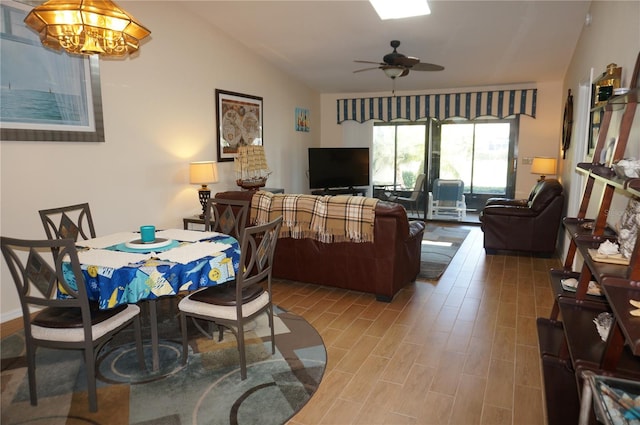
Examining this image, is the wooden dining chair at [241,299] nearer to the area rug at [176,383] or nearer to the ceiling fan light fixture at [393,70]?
the area rug at [176,383]

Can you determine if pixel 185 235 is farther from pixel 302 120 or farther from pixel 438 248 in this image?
pixel 302 120

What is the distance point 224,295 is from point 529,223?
4.24m

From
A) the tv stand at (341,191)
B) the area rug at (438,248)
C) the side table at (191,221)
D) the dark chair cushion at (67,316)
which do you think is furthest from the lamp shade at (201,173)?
the tv stand at (341,191)

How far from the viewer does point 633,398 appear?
4.16 feet

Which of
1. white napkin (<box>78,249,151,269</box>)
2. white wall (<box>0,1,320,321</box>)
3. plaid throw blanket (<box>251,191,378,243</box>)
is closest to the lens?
white napkin (<box>78,249,151,269</box>)

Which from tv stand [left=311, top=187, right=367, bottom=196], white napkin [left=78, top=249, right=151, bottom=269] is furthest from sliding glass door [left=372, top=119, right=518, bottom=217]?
white napkin [left=78, top=249, right=151, bottom=269]

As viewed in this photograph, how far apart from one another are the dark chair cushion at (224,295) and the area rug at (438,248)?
2.45 m

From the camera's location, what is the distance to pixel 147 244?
8.74 ft

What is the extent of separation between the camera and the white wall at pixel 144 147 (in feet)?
11.2

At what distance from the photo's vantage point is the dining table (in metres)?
2.25

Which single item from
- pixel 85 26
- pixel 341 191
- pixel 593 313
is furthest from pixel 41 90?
pixel 341 191

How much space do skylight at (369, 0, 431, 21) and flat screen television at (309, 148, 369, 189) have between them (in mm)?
3298

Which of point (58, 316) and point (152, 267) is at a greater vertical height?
point (152, 267)

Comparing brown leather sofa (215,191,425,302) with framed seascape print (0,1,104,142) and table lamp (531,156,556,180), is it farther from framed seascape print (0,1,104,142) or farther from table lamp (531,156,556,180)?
table lamp (531,156,556,180)
